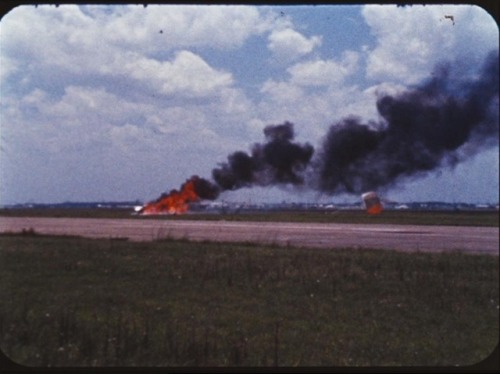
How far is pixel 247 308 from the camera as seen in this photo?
6117 millimetres

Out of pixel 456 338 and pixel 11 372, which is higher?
pixel 11 372

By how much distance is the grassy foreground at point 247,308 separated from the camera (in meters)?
4.49

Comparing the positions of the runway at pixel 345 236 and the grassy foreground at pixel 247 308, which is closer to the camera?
the grassy foreground at pixel 247 308

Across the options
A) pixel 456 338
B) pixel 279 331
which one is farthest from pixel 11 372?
pixel 456 338

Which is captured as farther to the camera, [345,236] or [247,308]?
[345,236]

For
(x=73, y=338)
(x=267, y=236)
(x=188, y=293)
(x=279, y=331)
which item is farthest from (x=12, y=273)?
(x=267, y=236)

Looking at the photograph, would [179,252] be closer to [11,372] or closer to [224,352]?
[224,352]

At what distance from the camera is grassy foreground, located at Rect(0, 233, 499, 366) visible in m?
4.49

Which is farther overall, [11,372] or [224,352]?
[224,352]

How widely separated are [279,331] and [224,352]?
2.75 ft

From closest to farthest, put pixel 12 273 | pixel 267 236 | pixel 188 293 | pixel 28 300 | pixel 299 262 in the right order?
pixel 28 300 → pixel 188 293 → pixel 12 273 → pixel 299 262 → pixel 267 236

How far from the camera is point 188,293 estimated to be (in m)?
6.89

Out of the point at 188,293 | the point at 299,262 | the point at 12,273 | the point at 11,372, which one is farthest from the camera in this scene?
the point at 299,262

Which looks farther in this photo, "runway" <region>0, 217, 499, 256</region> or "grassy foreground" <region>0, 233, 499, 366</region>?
"runway" <region>0, 217, 499, 256</region>
